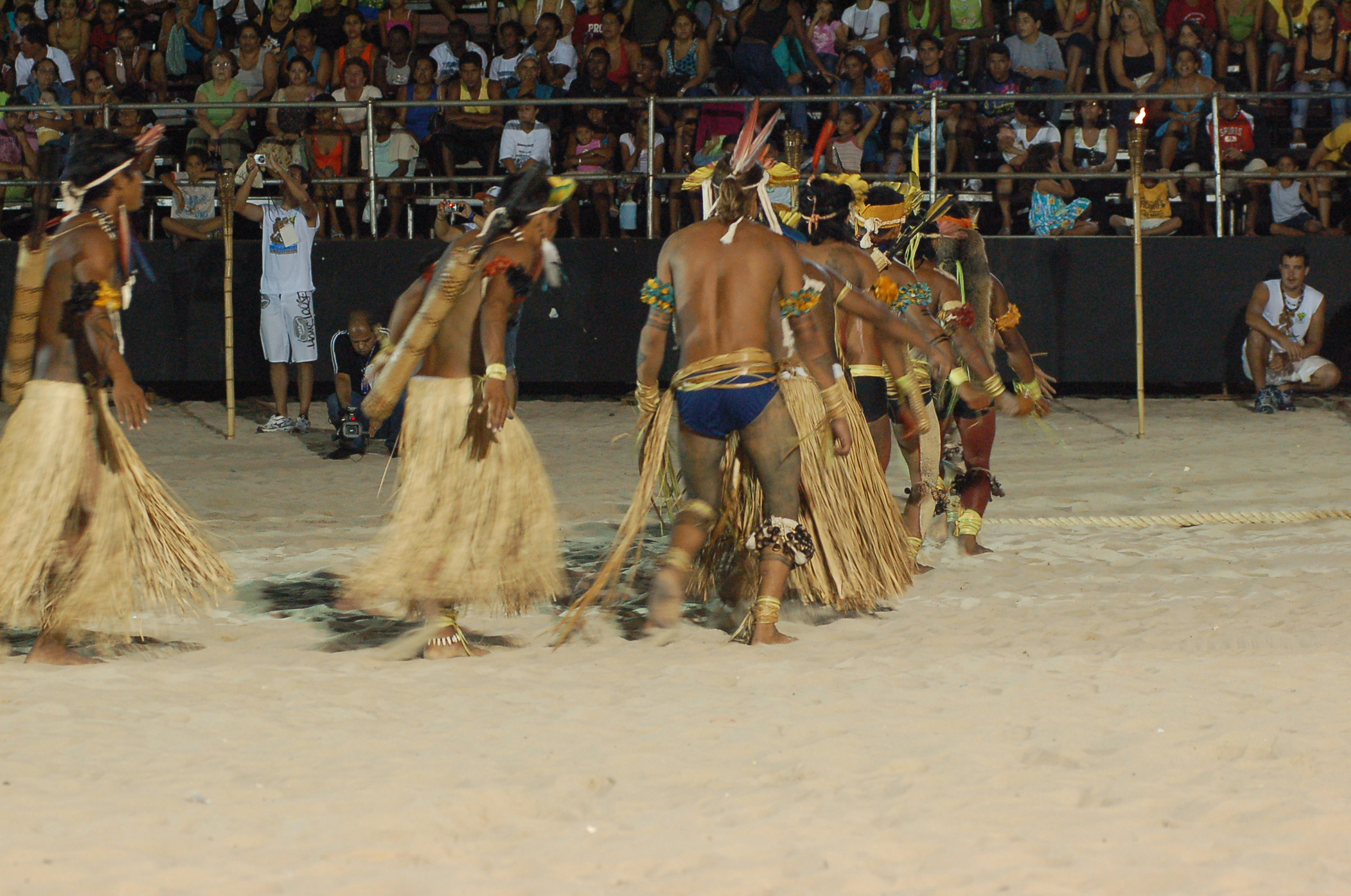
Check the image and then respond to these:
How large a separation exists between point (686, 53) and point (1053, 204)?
3.23m

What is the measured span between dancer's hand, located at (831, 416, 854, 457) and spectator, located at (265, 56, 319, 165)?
22.6ft

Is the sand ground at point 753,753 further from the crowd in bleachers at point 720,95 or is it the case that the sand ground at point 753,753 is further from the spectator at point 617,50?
the spectator at point 617,50

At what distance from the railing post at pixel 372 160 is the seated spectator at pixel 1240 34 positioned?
678 cm

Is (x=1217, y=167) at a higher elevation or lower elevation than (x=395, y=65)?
lower

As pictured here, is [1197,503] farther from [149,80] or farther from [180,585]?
[149,80]

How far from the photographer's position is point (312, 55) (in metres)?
12.2

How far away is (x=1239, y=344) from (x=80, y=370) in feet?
30.6

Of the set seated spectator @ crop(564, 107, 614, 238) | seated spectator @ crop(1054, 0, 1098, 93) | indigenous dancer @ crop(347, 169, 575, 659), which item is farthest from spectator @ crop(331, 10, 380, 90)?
indigenous dancer @ crop(347, 169, 575, 659)

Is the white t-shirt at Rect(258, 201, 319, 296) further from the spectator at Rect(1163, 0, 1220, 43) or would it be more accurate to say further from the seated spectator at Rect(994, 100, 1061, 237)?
the spectator at Rect(1163, 0, 1220, 43)

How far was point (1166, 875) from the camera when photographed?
305 cm

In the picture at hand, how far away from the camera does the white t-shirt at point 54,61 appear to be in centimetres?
1213

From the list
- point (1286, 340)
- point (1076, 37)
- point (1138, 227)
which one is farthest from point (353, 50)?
point (1286, 340)

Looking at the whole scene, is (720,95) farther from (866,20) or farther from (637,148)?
(866,20)

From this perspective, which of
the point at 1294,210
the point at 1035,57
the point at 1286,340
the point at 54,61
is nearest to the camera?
the point at 1286,340
